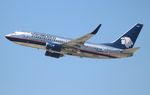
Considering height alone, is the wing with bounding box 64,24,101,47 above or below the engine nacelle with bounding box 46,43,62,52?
above

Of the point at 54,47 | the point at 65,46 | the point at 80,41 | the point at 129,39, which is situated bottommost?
the point at 54,47

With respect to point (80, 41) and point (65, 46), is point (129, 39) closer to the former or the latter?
point (80, 41)

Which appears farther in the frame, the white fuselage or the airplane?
the white fuselage

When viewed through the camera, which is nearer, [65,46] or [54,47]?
[54,47]

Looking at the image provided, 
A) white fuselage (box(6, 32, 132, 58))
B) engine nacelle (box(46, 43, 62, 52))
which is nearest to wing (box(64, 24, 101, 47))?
white fuselage (box(6, 32, 132, 58))

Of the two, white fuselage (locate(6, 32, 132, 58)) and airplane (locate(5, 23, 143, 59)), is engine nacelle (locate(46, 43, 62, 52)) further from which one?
white fuselage (locate(6, 32, 132, 58))

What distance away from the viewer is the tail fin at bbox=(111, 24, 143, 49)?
97625 mm

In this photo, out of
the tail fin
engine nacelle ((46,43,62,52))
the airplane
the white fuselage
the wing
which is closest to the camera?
the wing

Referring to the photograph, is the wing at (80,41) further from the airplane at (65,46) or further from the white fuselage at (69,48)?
the white fuselage at (69,48)

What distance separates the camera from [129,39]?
99.9m

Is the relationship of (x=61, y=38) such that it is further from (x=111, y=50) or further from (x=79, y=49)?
(x=111, y=50)

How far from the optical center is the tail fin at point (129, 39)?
320 feet

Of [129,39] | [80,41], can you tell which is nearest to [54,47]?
[80,41]

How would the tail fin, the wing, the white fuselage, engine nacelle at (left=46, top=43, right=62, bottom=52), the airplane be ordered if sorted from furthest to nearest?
1. the tail fin
2. the white fuselage
3. the airplane
4. engine nacelle at (left=46, top=43, right=62, bottom=52)
5. the wing
